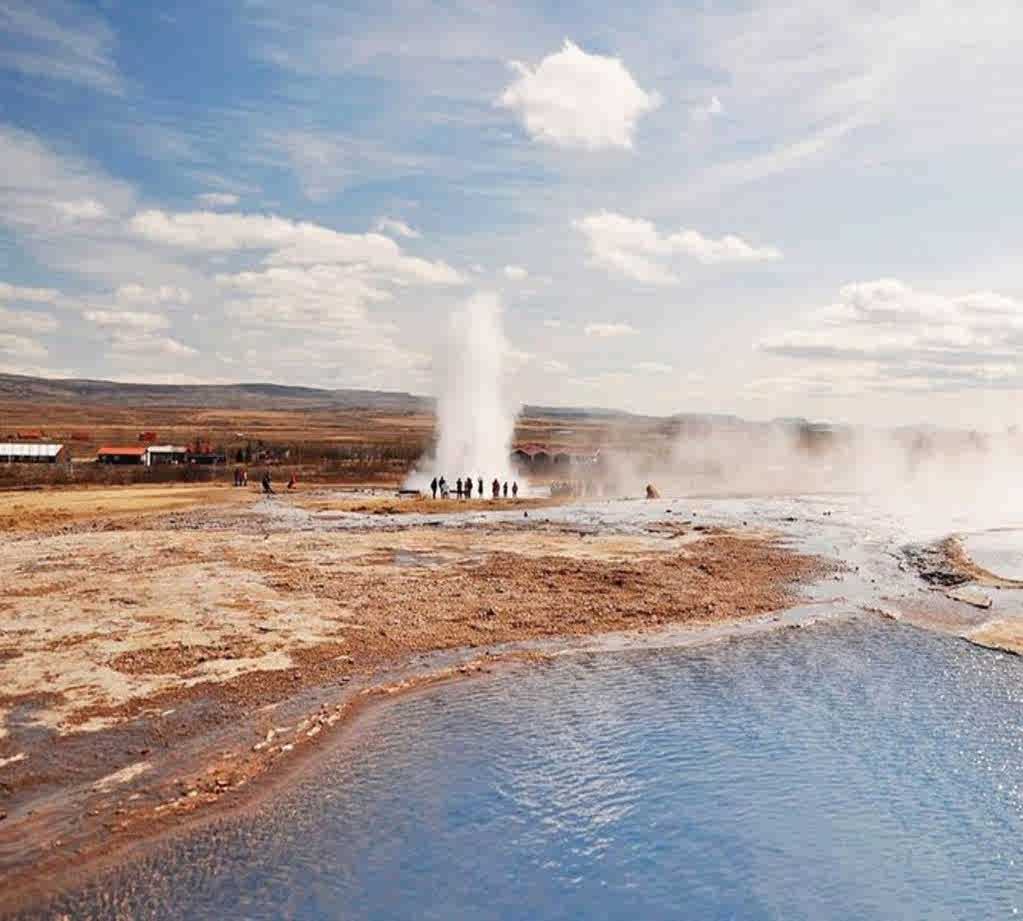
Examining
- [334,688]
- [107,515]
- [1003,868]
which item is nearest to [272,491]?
[107,515]

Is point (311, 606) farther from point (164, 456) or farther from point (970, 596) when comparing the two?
point (164, 456)

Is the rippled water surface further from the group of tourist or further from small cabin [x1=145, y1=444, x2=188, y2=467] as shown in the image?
small cabin [x1=145, y1=444, x2=188, y2=467]

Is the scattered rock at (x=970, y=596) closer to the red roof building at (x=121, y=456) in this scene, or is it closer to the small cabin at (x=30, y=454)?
the red roof building at (x=121, y=456)

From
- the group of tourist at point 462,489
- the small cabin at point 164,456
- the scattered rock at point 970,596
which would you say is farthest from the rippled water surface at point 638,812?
the small cabin at point 164,456

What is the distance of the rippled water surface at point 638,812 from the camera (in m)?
9.35

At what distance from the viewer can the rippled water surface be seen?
9.35 metres

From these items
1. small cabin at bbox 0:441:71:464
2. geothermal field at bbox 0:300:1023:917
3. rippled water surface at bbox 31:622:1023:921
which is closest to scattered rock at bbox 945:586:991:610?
geothermal field at bbox 0:300:1023:917

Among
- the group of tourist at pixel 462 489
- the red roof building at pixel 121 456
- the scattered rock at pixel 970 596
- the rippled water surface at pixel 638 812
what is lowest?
the rippled water surface at pixel 638 812

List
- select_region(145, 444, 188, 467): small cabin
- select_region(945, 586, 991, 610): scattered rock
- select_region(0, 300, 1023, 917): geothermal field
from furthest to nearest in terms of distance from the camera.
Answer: select_region(145, 444, 188, 467): small cabin → select_region(945, 586, 991, 610): scattered rock → select_region(0, 300, 1023, 917): geothermal field

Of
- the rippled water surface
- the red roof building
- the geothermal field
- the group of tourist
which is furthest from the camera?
the red roof building

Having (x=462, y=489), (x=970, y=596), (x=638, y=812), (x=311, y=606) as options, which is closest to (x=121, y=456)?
(x=462, y=489)

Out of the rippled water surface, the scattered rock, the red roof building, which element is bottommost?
the rippled water surface

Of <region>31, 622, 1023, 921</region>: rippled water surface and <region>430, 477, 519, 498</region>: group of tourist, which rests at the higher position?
<region>430, 477, 519, 498</region>: group of tourist

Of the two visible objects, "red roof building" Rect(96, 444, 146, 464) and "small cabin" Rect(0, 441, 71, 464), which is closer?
"small cabin" Rect(0, 441, 71, 464)
